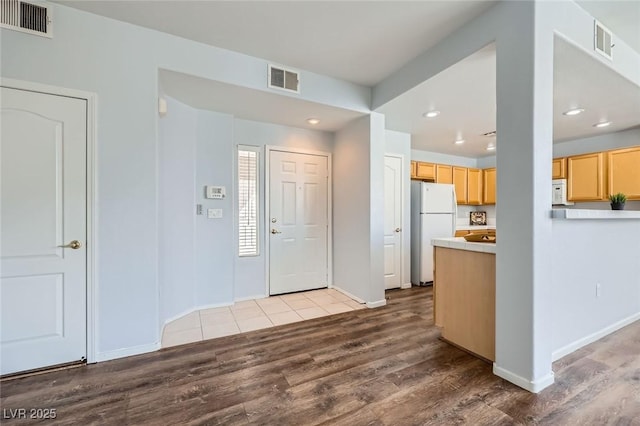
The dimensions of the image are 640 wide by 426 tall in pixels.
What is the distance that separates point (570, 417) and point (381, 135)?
298 cm

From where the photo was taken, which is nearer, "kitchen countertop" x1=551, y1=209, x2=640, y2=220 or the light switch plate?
"kitchen countertop" x1=551, y1=209, x2=640, y2=220

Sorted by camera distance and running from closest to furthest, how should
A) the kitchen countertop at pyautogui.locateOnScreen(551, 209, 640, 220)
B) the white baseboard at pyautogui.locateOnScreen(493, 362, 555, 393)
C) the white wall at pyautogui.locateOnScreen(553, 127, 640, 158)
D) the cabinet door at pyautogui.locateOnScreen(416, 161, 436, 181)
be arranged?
the white baseboard at pyautogui.locateOnScreen(493, 362, 555, 393)
the kitchen countertop at pyautogui.locateOnScreen(551, 209, 640, 220)
the white wall at pyautogui.locateOnScreen(553, 127, 640, 158)
the cabinet door at pyautogui.locateOnScreen(416, 161, 436, 181)

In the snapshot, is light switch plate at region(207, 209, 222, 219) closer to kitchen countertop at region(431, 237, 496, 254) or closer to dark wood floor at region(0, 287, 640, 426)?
dark wood floor at region(0, 287, 640, 426)

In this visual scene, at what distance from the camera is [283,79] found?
9.35 ft

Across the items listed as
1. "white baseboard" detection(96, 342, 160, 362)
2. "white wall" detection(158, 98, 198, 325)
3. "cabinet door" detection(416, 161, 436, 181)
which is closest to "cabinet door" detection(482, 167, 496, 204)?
"cabinet door" detection(416, 161, 436, 181)

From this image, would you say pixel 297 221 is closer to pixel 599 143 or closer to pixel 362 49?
pixel 362 49

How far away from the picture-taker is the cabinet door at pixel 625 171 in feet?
12.1

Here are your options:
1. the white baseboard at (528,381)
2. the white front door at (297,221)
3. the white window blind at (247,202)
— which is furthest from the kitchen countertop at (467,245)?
the white window blind at (247,202)

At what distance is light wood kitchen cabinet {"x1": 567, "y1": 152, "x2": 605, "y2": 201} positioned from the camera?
4039mm

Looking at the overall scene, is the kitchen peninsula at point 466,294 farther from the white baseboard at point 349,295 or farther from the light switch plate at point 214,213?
the light switch plate at point 214,213

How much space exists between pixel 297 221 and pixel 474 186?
13.0 feet

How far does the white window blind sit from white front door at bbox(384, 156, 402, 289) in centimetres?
195

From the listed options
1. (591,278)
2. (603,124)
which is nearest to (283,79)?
(591,278)

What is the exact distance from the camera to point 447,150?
5.39 meters
